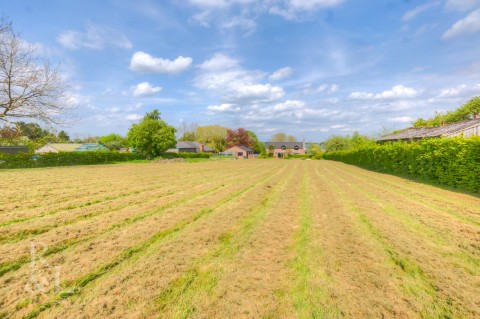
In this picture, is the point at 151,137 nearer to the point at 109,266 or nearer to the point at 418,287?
the point at 109,266

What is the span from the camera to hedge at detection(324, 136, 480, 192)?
1109 cm

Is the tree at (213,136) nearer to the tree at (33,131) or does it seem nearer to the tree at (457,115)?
the tree at (33,131)

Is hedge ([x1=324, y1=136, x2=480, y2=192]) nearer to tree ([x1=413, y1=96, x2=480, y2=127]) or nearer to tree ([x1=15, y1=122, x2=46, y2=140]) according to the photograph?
tree ([x1=413, y1=96, x2=480, y2=127])

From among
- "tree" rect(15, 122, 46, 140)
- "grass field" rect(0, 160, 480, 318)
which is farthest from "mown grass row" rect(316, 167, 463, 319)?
"tree" rect(15, 122, 46, 140)

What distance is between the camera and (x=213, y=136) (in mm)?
99812

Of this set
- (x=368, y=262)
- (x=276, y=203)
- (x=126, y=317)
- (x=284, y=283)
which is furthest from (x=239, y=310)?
(x=276, y=203)

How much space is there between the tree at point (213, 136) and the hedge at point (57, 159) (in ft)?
194

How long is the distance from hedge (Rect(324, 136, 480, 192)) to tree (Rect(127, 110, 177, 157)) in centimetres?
3659

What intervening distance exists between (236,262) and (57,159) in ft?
110

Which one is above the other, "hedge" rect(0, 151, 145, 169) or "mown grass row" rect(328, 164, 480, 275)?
"hedge" rect(0, 151, 145, 169)

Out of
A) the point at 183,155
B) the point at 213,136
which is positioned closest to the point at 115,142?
the point at 183,155

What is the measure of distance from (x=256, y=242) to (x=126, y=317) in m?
2.60

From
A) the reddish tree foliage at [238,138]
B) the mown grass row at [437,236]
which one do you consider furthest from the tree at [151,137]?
the reddish tree foliage at [238,138]

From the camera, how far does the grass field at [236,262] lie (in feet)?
9.04
